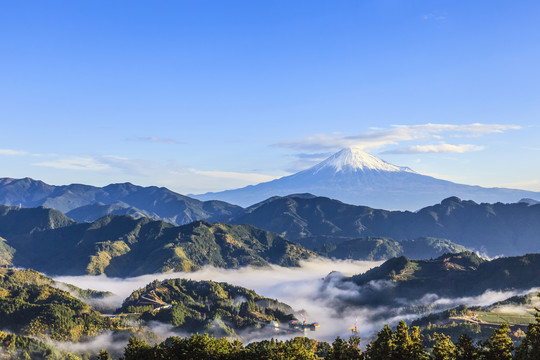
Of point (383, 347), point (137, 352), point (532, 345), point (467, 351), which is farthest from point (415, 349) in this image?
point (137, 352)

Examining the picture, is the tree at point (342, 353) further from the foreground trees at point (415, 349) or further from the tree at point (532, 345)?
the tree at point (532, 345)

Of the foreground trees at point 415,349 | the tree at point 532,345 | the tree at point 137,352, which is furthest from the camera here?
the tree at point 137,352

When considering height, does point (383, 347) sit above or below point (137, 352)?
above

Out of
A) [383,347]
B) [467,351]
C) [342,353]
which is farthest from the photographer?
[342,353]

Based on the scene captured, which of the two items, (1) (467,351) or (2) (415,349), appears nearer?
(2) (415,349)

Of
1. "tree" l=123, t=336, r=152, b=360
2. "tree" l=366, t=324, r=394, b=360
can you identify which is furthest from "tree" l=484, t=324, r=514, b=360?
"tree" l=123, t=336, r=152, b=360

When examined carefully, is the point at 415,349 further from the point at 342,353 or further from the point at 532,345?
Answer: the point at 532,345

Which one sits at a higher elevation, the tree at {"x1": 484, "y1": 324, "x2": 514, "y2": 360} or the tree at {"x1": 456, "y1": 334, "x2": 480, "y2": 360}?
the tree at {"x1": 484, "y1": 324, "x2": 514, "y2": 360}

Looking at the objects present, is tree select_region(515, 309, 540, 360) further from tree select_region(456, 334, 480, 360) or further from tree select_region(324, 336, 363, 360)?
tree select_region(324, 336, 363, 360)

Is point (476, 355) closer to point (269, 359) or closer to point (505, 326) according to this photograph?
point (505, 326)

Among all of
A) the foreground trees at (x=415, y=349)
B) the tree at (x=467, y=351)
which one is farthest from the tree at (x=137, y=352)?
the tree at (x=467, y=351)

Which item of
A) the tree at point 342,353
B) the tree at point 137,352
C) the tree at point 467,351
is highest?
the tree at point 467,351
